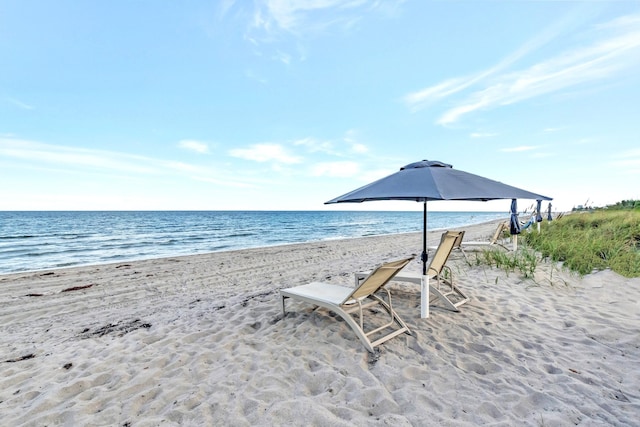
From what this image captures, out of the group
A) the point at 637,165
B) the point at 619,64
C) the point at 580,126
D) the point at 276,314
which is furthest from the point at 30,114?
the point at 637,165

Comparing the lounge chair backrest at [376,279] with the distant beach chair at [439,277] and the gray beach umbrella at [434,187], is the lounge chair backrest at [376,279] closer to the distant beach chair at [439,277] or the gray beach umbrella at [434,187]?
the gray beach umbrella at [434,187]

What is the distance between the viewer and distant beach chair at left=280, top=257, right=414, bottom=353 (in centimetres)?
281

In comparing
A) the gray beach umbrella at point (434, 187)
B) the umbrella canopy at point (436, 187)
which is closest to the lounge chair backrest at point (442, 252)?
the gray beach umbrella at point (434, 187)

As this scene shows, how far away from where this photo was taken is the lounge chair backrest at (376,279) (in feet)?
9.05

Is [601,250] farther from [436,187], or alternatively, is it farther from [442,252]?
[436,187]

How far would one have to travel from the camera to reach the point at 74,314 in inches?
185

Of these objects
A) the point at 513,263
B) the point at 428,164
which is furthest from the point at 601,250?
the point at 428,164

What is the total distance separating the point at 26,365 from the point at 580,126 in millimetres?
17059

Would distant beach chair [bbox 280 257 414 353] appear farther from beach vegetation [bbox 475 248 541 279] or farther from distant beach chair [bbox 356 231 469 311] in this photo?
beach vegetation [bbox 475 248 541 279]

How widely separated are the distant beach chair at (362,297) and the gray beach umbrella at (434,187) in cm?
61

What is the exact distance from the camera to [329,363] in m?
2.55

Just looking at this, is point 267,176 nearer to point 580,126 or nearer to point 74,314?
point 580,126

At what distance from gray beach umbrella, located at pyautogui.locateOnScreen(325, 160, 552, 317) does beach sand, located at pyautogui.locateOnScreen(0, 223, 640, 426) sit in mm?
1029

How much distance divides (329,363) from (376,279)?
0.90 m
